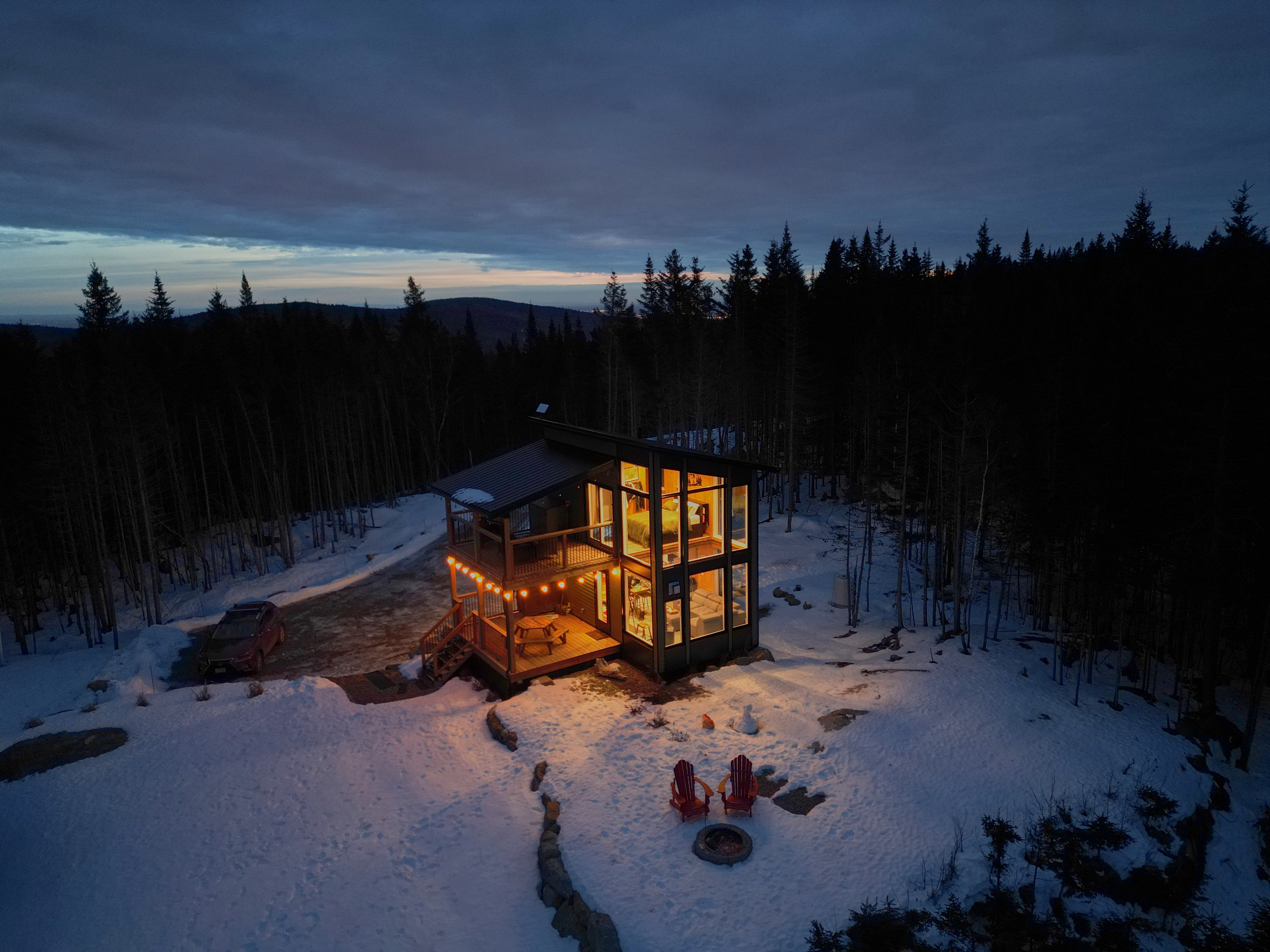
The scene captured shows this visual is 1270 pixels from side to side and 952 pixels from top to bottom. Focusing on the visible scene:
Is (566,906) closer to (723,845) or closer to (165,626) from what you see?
(723,845)

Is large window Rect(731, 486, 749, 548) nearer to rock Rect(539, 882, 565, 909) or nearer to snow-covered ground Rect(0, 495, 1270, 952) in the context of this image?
snow-covered ground Rect(0, 495, 1270, 952)

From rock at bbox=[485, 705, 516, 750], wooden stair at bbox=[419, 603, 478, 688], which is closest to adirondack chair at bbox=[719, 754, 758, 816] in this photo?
rock at bbox=[485, 705, 516, 750]

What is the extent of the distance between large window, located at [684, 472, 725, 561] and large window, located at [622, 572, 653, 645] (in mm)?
1629

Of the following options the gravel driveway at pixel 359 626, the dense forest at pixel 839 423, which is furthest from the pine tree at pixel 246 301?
the gravel driveway at pixel 359 626

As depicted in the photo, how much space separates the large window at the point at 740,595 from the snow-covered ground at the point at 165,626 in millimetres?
16757

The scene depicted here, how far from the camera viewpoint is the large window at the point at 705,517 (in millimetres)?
18578

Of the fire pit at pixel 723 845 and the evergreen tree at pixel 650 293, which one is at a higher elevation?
the evergreen tree at pixel 650 293

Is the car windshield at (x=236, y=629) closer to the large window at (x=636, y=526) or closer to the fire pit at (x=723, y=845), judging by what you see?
the large window at (x=636, y=526)

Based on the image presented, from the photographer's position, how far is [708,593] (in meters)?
19.3

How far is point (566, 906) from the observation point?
32.9ft

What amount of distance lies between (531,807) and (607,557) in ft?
25.2

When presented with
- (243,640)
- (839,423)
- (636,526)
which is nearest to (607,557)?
(636,526)

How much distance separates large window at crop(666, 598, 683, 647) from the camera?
1819 centimetres

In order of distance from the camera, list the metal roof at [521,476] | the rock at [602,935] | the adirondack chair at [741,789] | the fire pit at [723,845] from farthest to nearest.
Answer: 1. the metal roof at [521,476]
2. the adirondack chair at [741,789]
3. the fire pit at [723,845]
4. the rock at [602,935]
